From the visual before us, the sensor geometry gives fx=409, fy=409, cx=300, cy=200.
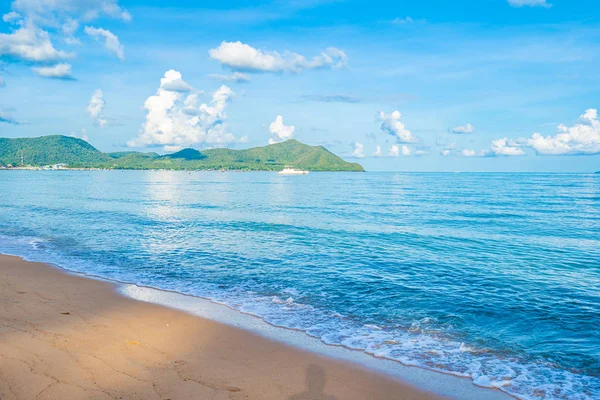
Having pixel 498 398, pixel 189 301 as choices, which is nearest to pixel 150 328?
pixel 189 301

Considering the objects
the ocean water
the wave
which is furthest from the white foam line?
the ocean water

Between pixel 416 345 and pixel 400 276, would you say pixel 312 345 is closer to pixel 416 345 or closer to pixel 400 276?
pixel 416 345

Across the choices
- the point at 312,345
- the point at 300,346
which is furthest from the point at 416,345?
the point at 300,346

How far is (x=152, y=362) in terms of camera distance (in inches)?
399

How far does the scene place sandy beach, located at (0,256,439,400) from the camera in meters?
8.75

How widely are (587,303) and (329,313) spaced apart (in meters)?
10.2

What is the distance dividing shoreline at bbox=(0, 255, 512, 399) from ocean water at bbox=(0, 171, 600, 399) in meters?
0.45

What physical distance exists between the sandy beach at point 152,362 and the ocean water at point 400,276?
201 centimetres

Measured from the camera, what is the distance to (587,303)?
627 inches

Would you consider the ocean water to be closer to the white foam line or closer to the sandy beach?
the white foam line

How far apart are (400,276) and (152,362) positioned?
509 inches

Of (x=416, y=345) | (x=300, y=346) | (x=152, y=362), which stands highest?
(x=152, y=362)

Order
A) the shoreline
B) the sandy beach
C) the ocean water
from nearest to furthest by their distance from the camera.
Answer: the sandy beach → the shoreline → the ocean water

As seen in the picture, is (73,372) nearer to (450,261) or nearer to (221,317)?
(221,317)
